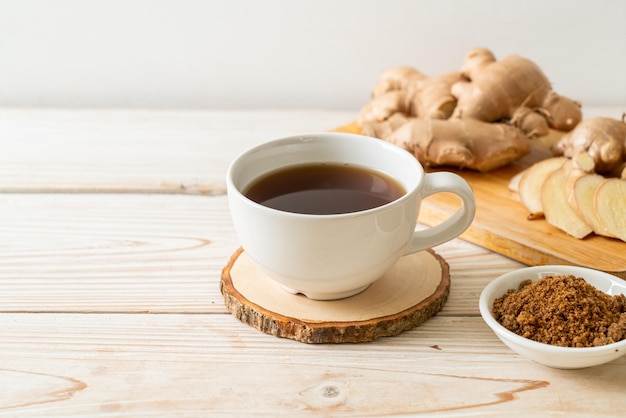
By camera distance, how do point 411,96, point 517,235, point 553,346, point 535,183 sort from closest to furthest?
point 553,346 < point 517,235 < point 535,183 < point 411,96

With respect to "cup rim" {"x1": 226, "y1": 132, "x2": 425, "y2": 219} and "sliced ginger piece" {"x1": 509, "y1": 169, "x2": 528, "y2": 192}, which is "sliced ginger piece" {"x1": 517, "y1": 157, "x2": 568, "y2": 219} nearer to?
"sliced ginger piece" {"x1": 509, "y1": 169, "x2": 528, "y2": 192}

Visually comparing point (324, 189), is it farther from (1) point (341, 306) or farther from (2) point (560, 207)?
(2) point (560, 207)

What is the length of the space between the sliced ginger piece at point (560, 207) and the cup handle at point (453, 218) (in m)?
0.20

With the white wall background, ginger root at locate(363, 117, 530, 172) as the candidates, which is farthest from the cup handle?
the white wall background

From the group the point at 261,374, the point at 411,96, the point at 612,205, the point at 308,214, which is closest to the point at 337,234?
the point at 308,214

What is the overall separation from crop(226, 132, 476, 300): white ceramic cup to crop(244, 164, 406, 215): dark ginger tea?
2cm

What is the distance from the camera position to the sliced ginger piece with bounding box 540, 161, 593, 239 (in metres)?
0.97

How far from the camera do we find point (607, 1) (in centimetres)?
154

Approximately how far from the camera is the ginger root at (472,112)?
3.82 ft

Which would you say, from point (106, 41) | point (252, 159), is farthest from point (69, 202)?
point (106, 41)

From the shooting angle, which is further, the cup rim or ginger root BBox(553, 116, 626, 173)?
ginger root BBox(553, 116, 626, 173)

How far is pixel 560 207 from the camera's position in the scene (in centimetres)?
101

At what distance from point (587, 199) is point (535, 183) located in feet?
0.31

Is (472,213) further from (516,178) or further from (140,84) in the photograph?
(140,84)
